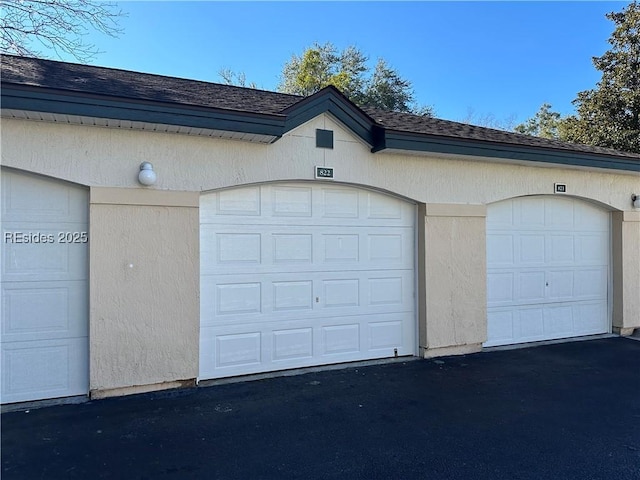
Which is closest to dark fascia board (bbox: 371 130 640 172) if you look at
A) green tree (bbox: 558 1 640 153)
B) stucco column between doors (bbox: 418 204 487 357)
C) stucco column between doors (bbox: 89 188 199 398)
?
stucco column between doors (bbox: 418 204 487 357)

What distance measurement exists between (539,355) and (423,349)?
186 centimetres

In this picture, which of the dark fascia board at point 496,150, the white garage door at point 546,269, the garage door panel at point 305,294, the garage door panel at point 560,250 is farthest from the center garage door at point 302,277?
the garage door panel at point 560,250

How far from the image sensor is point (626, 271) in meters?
8.17

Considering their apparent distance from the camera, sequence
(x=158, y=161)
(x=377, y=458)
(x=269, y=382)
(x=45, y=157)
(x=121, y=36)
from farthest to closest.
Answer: (x=121, y=36), (x=269, y=382), (x=158, y=161), (x=45, y=157), (x=377, y=458)

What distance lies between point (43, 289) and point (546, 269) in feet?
24.6

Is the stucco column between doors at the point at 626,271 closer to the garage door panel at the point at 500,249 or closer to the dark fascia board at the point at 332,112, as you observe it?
the garage door panel at the point at 500,249

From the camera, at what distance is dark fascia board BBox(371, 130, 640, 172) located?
6012 mm

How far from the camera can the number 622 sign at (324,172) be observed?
5898 mm

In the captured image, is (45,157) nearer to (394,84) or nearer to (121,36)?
(121,36)

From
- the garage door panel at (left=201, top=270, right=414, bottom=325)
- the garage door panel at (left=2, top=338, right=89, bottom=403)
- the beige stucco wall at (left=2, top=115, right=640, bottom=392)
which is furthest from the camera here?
the garage door panel at (left=201, top=270, right=414, bottom=325)

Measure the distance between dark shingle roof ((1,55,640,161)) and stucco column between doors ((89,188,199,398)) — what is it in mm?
1114

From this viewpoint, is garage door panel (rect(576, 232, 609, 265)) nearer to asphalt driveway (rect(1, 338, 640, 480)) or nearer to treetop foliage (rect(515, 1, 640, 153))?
asphalt driveway (rect(1, 338, 640, 480))

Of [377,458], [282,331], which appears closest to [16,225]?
[282,331]

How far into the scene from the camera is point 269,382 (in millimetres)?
5438
